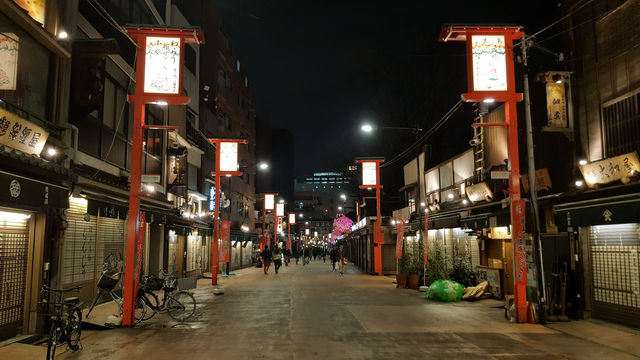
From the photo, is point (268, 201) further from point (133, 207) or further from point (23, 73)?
point (23, 73)

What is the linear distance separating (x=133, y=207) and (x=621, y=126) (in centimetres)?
1240

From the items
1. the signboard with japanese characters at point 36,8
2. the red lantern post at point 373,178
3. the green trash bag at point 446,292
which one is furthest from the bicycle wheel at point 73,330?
the red lantern post at point 373,178

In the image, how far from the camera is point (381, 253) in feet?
106

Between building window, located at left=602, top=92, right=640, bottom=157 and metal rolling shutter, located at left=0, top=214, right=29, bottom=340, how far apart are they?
13979 millimetres

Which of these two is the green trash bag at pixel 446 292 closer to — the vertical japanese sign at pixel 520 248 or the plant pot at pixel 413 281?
the plant pot at pixel 413 281

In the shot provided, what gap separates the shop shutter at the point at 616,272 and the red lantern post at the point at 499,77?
1.94 meters

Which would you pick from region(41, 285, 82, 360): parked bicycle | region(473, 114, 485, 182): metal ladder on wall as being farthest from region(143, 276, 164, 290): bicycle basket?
region(473, 114, 485, 182): metal ladder on wall

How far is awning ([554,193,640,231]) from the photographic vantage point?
9.61 meters

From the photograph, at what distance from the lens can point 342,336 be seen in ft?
33.4

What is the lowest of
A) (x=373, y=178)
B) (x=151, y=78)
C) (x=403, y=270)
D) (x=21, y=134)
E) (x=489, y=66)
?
(x=403, y=270)

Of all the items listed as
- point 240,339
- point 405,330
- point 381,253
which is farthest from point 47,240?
point 381,253

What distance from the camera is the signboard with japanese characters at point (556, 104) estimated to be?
1278cm

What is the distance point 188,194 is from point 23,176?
19359 mm

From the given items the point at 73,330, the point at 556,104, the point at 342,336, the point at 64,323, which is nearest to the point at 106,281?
the point at 73,330
